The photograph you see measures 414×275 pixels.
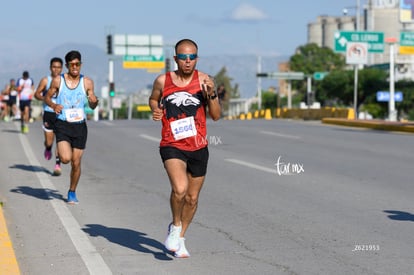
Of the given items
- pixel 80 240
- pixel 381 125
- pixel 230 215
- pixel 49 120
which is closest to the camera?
pixel 80 240

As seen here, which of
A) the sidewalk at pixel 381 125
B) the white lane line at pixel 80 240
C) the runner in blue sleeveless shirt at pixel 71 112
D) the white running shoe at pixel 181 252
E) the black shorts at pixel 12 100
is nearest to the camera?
the white lane line at pixel 80 240

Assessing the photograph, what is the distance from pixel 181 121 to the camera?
7.54 m

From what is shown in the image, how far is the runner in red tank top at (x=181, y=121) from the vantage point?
753cm

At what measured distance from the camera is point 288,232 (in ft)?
29.9

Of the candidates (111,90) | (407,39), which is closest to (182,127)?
(407,39)

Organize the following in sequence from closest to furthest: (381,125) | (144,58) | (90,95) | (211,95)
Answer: (211,95), (90,95), (381,125), (144,58)

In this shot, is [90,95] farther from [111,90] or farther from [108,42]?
[111,90]

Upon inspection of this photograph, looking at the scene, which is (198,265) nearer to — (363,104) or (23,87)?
(23,87)

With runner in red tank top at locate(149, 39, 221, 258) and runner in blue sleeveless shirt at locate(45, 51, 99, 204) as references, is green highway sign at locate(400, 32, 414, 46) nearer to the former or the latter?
runner in blue sleeveless shirt at locate(45, 51, 99, 204)

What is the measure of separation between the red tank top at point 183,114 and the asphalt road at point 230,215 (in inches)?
38.0

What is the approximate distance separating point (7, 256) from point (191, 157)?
5.45ft

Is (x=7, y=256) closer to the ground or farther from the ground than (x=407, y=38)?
closer to the ground

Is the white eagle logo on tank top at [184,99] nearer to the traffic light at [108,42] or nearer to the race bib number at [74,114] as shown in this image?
the race bib number at [74,114]

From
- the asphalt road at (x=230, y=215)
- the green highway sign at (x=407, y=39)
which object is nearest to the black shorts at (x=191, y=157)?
the asphalt road at (x=230, y=215)
